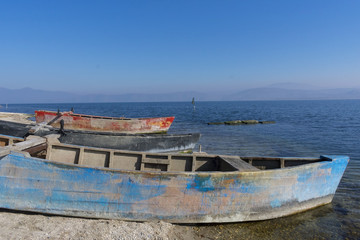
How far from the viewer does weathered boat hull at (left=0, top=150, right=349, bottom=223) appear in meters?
5.05

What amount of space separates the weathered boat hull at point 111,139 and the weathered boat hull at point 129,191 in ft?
18.5

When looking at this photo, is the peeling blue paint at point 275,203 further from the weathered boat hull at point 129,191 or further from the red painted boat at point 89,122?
the red painted boat at point 89,122

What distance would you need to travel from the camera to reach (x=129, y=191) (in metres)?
5.16

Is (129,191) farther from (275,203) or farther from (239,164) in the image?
(275,203)

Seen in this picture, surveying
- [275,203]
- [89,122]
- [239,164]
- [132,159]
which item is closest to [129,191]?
[132,159]

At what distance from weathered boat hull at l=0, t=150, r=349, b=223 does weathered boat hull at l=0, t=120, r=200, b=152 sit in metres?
5.63

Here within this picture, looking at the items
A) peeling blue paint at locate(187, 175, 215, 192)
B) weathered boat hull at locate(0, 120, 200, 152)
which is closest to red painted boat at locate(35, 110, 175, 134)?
weathered boat hull at locate(0, 120, 200, 152)

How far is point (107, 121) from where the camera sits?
18031 mm

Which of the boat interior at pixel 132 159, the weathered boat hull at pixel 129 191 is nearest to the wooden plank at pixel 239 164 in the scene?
the boat interior at pixel 132 159

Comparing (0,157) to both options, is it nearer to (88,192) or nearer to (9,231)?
(9,231)

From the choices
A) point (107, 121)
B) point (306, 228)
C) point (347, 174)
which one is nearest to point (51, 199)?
point (306, 228)

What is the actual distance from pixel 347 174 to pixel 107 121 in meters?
15.5

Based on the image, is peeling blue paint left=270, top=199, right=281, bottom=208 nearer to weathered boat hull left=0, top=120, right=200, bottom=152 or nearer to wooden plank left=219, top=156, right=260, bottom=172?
wooden plank left=219, top=156, right=260, bottom=172

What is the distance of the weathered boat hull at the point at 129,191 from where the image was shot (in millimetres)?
5047
